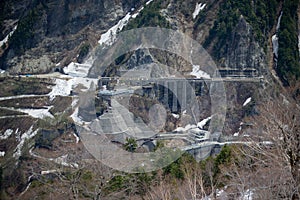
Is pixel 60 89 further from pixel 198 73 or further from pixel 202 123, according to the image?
pixel 202 123

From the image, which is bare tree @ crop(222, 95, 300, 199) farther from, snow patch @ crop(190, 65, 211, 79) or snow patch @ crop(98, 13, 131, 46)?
snow patch @ crop(98, 13, 131, 46)

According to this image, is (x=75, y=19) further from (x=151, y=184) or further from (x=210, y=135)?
(x=151, y=184)

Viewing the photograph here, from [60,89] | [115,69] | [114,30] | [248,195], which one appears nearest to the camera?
[248,195]

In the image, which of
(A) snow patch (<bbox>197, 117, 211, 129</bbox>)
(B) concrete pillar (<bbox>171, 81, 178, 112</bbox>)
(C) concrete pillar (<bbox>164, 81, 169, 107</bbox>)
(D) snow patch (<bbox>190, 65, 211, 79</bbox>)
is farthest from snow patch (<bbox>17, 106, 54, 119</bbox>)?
(D) snow patch (<bbox>190, 65, 211, 79</bbox>)

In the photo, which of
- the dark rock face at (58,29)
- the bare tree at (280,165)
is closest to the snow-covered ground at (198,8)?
the dark rock face at (58,29)

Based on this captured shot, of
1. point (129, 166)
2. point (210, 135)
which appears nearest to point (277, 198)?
point (129, 166)

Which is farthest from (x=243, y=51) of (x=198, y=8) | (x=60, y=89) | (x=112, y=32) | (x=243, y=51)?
(x=60, y=89)

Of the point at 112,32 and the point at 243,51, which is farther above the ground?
the point at 112,32
